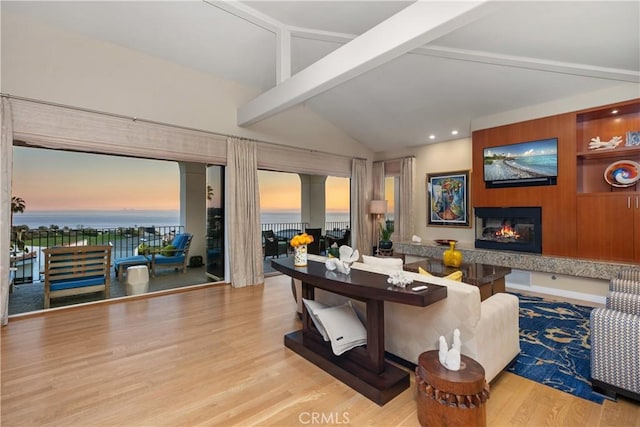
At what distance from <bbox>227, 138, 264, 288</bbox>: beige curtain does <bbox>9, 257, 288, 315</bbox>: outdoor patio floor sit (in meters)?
0.71

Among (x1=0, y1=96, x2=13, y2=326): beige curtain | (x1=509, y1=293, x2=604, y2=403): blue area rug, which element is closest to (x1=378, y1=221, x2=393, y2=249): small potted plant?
(x1=509, y1=293, x2=604, y2=403): blue area rug

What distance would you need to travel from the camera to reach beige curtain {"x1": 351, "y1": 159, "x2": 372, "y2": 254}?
7.26 metres

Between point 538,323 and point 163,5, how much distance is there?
5.71m

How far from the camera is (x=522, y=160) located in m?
4.81

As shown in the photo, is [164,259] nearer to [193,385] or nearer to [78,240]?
[78,240]

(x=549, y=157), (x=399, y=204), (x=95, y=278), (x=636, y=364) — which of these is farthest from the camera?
(x=399, y=204)

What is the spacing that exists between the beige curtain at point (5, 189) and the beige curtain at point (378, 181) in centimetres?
660

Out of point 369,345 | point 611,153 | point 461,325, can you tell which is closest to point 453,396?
point 461,325

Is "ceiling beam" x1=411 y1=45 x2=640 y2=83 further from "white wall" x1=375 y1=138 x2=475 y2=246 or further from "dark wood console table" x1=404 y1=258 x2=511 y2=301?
"dark wood console table" x1=404 y1=258 x2=511 y2=301

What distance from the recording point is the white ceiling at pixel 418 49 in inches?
124

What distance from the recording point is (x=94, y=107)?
3863 mm

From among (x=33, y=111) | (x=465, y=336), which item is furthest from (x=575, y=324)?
(x=33, y=111)

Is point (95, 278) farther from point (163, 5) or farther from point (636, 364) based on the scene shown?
point (636, 364)

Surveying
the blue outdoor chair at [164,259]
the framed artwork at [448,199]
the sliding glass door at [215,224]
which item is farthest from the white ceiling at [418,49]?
the blue outdoor chair at [164,259]
